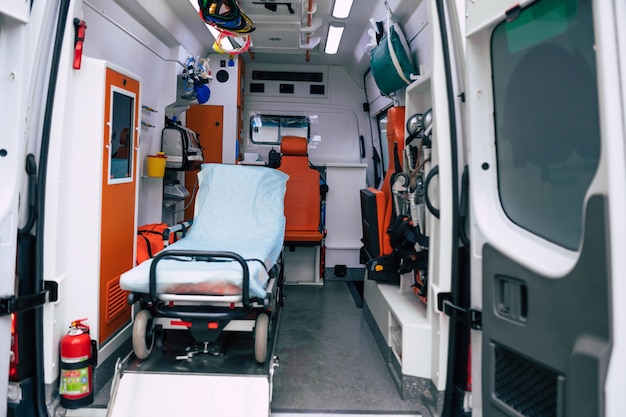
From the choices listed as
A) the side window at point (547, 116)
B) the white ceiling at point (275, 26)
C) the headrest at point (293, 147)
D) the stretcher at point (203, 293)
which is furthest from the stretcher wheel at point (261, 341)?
the headrest at point (293, 147)

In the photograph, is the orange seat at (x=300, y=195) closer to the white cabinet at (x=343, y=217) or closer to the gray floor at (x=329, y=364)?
the white cabinet at (x=343, y=217)

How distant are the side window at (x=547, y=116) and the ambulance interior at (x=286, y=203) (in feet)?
1.89

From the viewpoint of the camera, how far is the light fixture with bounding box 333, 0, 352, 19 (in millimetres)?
4332

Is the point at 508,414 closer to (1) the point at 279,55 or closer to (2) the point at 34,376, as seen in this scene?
(2) the point at 34,376

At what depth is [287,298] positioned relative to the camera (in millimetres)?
4844

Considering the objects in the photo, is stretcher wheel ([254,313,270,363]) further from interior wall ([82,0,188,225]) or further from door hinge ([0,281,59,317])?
interior wall ([82,0,188,225])

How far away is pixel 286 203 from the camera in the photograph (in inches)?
215

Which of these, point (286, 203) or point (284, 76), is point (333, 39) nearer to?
point (284, 76)

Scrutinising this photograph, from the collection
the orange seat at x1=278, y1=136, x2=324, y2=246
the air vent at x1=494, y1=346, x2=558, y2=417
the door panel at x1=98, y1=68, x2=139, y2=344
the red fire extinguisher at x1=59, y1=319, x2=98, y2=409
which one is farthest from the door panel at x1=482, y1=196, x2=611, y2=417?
the orange seat at x1=278, y1=136, x2=324, y2=246

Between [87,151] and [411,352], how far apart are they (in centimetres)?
232

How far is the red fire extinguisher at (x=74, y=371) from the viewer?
2.27m

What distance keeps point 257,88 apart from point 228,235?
3675 millimetres

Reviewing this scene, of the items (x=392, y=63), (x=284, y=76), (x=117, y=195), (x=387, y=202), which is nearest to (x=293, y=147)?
(x=284, y=76)

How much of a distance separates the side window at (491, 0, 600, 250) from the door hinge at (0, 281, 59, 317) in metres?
1.98
